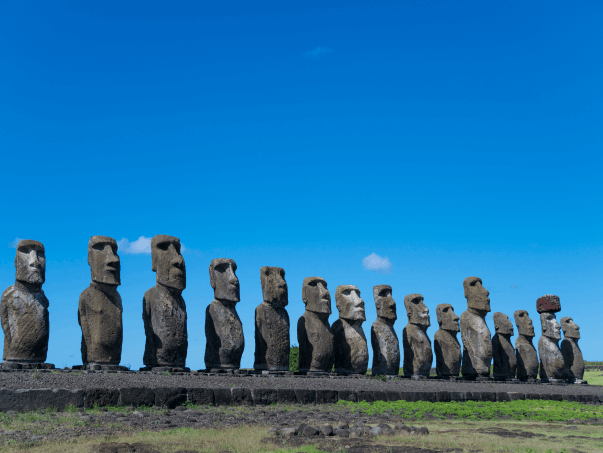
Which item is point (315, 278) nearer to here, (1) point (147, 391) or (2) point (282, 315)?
(2) point (282, 315)

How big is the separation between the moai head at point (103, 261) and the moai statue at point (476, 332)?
13.2 meters

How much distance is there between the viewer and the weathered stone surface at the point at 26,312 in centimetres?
1159

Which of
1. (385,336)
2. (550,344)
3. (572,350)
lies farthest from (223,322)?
(572,350)

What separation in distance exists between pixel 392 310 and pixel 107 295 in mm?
9647

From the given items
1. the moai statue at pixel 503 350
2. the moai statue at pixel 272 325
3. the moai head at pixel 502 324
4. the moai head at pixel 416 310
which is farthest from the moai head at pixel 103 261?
the moai head at pixel 502 324

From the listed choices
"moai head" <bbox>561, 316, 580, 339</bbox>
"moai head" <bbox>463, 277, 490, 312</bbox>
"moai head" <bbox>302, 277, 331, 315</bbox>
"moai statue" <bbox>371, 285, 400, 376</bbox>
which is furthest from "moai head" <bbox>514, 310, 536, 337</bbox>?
"moai head" <bbox>302, 277, 331, 315</bbox>

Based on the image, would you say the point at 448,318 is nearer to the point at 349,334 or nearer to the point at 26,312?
the point at 349,334

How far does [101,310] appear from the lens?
12273 mm

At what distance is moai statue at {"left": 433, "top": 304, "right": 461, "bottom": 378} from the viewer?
2003 cm

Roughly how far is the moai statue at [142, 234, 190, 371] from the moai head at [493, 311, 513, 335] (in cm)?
1390

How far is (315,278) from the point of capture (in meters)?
17.2

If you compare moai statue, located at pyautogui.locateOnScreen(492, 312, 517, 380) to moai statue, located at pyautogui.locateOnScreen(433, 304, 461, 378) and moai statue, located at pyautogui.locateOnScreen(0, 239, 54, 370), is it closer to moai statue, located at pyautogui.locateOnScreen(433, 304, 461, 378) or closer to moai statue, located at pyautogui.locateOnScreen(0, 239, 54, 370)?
moai statue, located at pyautogui.locateOnScreen(433, 304, 461, 378)

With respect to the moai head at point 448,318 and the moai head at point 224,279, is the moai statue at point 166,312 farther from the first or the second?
the moai head at point 448,318

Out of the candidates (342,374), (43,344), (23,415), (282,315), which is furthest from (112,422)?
(342,374)
